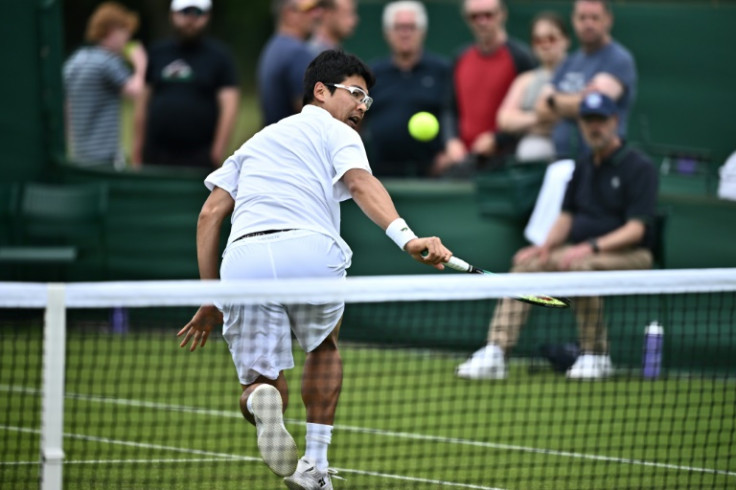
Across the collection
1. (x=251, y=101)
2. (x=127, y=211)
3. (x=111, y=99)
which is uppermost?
(x=251, y=101)

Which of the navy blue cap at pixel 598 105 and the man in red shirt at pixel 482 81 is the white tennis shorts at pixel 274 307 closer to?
the navy blue cap at pixel 598 105

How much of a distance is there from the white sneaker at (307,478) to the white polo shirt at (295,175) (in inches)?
34.9

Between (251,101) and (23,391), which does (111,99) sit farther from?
(251,101)

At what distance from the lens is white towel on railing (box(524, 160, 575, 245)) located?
31.7 ft

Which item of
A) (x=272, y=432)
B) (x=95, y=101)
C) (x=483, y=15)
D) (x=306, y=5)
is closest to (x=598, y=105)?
(x=483, y=15)

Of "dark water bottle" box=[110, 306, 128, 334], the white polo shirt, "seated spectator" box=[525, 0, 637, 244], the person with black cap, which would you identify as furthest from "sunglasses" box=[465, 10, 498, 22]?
the white polo shirt

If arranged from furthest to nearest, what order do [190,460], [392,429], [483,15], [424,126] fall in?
1. [483,15]
2. [424,126]
3. [392,429]
4. [190,460]

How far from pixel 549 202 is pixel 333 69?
405 centimetres

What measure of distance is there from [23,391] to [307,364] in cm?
310

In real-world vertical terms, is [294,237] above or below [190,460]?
above

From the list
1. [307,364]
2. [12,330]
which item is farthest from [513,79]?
[307,364]

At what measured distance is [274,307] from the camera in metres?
5.67

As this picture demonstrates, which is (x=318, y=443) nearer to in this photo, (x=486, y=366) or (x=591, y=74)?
(x=486, y=366)

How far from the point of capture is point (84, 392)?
8.43 m
